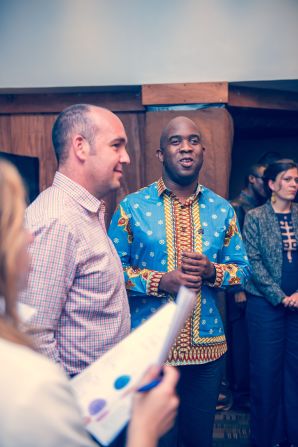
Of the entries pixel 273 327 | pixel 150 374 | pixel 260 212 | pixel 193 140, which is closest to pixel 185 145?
pixel 193 140

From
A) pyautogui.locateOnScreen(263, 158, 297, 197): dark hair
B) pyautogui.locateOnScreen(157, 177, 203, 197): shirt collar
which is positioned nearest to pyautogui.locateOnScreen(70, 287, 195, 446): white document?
pyautogui.locateOnScreen(157, 177, 203, 197): shirt collar

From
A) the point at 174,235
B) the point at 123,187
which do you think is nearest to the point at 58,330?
the point at 174,235

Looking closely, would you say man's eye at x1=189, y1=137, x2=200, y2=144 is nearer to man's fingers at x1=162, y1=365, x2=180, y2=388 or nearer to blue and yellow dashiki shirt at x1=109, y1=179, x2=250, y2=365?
blue and yellow dashiki shirt at x1=109, y1=179, x2=250, y2=365

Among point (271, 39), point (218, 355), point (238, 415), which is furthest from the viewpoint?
point (238, 415)

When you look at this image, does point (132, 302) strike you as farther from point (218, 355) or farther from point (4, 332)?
point (4, 332)

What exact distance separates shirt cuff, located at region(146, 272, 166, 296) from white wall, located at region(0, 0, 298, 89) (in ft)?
5.30

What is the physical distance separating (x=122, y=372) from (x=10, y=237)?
47cm

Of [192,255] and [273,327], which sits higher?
[192,255]

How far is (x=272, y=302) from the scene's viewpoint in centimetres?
335

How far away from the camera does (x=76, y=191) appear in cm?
189

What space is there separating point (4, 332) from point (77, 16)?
10.0 ft

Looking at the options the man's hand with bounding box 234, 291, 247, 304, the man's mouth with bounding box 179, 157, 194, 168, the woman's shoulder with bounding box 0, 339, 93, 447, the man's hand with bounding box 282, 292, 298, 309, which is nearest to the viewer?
the woman's shoulder with bounding box 0, 339, 93, 447

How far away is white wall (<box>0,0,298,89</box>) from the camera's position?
3547mm

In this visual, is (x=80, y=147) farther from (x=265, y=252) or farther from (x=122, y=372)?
(x=265, y=252)
